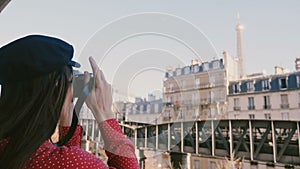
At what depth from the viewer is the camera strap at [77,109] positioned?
0.24 m

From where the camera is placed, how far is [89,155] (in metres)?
0.19

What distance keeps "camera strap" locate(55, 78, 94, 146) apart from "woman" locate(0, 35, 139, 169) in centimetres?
3

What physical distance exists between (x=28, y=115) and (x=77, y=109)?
71 mm

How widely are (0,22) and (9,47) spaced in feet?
2.09

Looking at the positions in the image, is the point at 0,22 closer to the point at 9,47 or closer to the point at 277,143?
the point at 9,47

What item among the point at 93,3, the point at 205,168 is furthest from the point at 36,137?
the point at 205,168

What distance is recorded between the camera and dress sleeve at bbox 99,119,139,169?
212mm

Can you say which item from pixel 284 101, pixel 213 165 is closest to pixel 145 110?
pixel 213 165

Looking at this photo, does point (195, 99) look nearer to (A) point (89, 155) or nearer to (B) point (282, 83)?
(A) point (89, 155)

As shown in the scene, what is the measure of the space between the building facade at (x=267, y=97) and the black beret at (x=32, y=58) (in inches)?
241

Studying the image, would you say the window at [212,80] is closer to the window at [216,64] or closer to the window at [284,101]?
the window at [216,64]

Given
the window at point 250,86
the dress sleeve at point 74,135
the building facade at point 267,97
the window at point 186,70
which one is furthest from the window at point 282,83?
the dress sleeve at point 74,135

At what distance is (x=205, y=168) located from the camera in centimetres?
234

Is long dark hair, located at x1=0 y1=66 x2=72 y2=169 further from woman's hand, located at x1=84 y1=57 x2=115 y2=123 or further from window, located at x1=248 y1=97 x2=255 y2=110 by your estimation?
window, located at x1=248 y1=97 x2=255 y2=110
